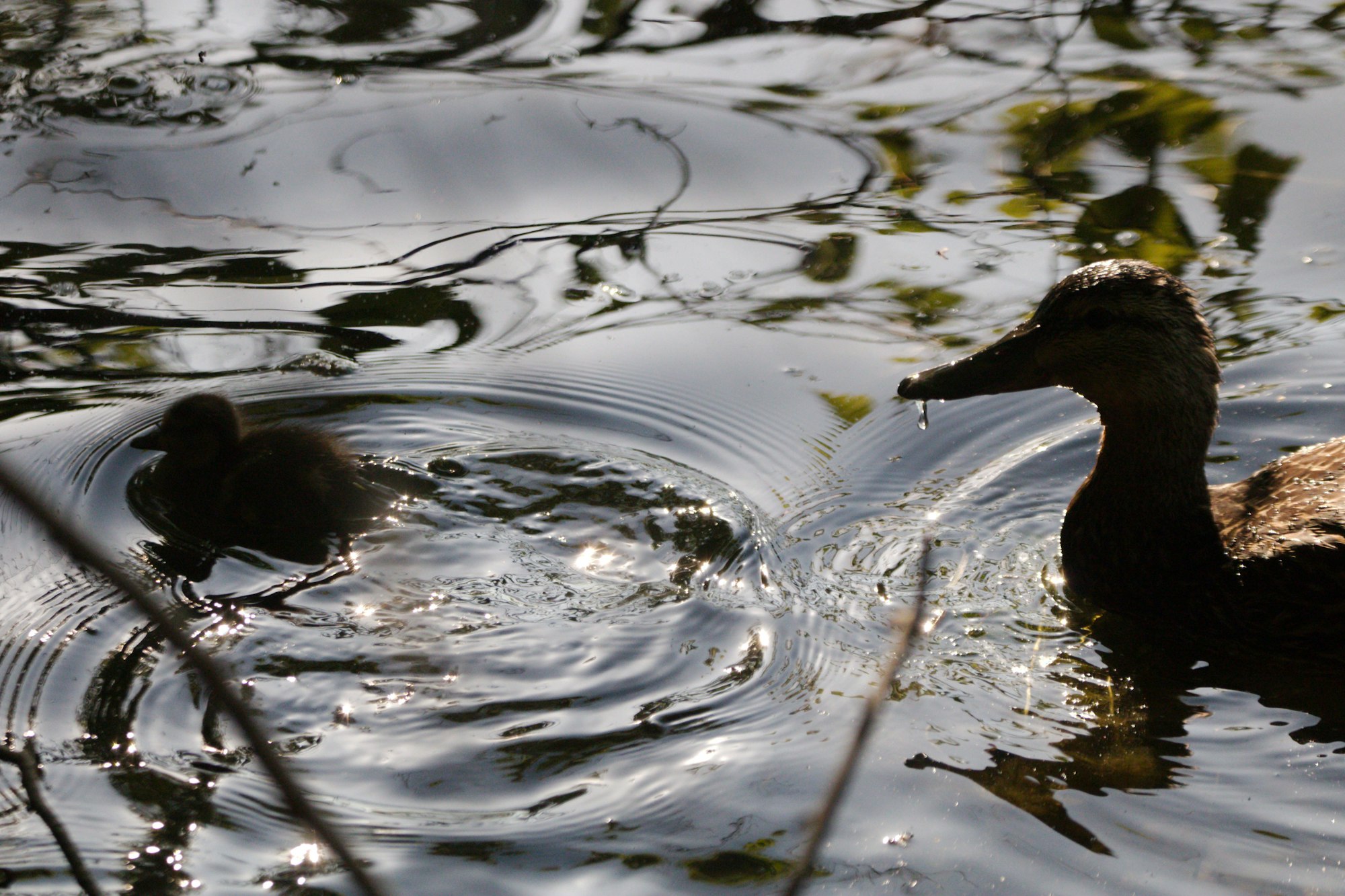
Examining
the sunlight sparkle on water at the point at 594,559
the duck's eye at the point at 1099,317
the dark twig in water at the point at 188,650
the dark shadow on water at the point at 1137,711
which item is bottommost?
the dark shadow on water at the point at 1137,711

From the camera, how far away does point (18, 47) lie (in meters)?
5.42

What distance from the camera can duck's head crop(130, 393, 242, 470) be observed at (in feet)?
11.3

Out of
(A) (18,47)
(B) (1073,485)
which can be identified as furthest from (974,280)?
(A) (18,47)

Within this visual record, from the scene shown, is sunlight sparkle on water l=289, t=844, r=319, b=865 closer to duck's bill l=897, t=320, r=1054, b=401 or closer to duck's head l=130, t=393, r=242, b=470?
duck's head l=130, t=393, r=242, b=470

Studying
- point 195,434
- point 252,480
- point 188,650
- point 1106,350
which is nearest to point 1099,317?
point 1106,350

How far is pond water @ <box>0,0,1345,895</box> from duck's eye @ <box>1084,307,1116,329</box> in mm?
523

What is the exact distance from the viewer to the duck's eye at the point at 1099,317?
10.2ft

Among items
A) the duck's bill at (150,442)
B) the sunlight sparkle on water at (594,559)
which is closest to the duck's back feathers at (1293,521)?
the sunlight sparkle on water at (594,559)

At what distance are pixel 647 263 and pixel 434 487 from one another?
128cm

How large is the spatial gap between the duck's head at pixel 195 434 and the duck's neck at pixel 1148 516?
2.18m

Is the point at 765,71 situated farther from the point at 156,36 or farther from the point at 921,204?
the point at 156,36

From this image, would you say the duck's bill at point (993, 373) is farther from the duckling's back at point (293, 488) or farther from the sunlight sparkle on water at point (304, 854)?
the sunlight sparkle on water at point (304, 854)

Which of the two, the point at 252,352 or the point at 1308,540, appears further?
the point at 252,352

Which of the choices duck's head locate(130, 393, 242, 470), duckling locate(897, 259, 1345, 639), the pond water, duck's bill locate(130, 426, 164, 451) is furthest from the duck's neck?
duck's bill locate(130, 426, 164, 451)
